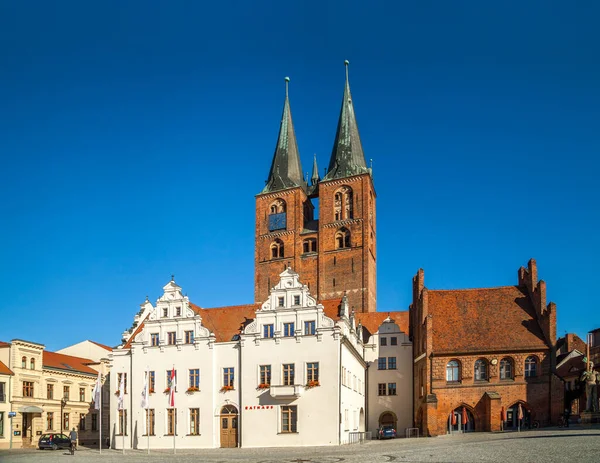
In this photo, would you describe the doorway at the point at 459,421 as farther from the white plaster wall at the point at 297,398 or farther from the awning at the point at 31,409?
the awning at the point at 31,409

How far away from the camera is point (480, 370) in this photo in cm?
5591

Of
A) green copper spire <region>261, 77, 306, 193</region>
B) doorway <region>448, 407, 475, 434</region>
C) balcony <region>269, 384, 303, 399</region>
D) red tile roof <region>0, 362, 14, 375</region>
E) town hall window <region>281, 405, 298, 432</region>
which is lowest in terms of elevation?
doorway <region>448, 407, 475, 434</region>

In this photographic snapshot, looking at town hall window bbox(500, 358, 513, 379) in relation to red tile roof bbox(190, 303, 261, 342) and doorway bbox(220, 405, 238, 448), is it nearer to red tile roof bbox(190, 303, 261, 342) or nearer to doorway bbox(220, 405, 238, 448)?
red tile roof bbox(190, 303, 261, 342)

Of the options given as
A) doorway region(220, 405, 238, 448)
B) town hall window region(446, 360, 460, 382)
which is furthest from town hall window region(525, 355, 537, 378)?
doorway region(220, 405, 238, 448)

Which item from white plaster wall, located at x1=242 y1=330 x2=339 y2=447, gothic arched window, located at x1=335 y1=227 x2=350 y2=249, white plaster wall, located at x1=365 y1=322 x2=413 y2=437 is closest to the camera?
white plaster wall, located at x1=242 y1=330 x2=339 y2=447

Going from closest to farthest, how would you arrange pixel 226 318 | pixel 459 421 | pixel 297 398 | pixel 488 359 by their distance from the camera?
pixel 297 398 < pixel 226 318 < pixel 459 421 < pixel 488 359

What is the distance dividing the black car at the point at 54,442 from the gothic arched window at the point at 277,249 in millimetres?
40165

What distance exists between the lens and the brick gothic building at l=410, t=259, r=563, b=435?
53969 mm

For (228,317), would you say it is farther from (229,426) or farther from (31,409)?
(31,409)

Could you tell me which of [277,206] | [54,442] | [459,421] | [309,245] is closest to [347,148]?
[277,206]

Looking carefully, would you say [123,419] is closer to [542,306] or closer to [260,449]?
[260,449]

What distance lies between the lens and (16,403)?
57312mm

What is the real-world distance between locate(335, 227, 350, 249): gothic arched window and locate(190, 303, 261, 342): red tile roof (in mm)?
33171

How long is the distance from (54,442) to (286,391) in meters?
19.0
